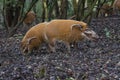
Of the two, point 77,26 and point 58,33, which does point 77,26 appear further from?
point 58,33

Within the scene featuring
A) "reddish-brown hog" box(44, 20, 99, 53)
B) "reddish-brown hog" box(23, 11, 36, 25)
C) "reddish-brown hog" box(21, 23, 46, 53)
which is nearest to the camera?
"reddish-brown hog" box(44, 20, 99, 53)

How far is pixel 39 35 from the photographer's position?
7.52m

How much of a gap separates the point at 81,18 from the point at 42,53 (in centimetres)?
360

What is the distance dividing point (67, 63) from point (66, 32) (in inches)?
46.8

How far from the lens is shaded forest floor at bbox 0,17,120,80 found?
5457mm

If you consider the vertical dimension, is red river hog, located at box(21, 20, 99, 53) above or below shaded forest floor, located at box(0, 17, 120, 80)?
above

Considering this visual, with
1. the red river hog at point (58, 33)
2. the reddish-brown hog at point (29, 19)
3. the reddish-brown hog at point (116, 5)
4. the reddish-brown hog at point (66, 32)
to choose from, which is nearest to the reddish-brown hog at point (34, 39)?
the red river hog at point (58, 33)

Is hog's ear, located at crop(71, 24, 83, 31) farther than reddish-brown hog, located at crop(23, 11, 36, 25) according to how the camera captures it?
No

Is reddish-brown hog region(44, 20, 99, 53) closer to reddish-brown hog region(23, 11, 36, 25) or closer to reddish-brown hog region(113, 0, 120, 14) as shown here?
reddish-brown hog region(23, 11, 36, 25)

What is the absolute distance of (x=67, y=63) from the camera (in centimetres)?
623

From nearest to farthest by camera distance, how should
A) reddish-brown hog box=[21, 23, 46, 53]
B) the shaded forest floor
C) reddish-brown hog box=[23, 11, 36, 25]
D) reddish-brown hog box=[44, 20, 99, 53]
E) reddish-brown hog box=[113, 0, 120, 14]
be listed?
the shaded forest floor
reddish-brown hog box=[44, 20, 99, 53]
reddish-brown hog box=[21, 23, 46, 53]
reddish-brown hog box=[23, 11, 36, 25]
reddish-brown hog box=[113, 0, 120, 14]

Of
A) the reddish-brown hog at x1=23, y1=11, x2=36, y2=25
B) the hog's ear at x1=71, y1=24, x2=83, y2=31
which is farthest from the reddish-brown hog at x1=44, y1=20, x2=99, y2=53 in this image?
the reddish-brown hog at x1=23, y1=11, x2=36, y2=25

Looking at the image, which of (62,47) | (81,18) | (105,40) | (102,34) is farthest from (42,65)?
(81,18)

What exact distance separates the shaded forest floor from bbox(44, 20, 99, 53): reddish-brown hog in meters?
0.27
